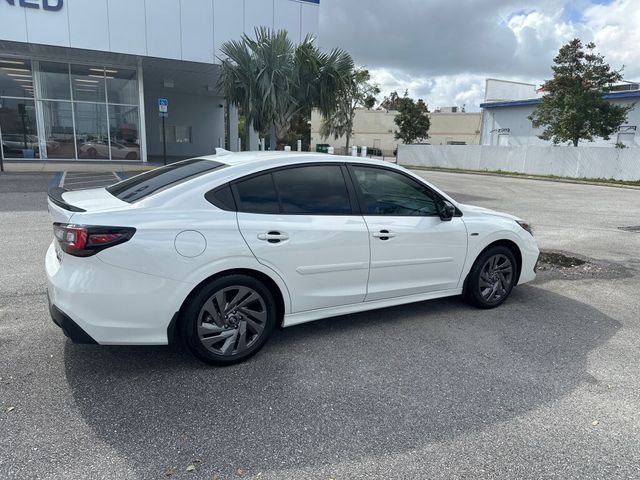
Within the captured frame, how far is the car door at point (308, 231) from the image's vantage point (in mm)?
3580

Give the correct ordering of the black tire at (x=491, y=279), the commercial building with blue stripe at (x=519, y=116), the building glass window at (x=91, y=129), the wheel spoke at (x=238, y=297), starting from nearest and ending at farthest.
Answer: the wheel spoke at (x=238, y=297), the black tire at (x=491, y=279), the building glass window at (x=91, y=129), the commercial building with blue stripe at (x=519, y=116)

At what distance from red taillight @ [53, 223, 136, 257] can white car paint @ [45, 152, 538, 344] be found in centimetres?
4

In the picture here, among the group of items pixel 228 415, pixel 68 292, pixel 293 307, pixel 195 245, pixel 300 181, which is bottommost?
pixel 228 415

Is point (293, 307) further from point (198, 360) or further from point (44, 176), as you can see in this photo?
point (44, 176)

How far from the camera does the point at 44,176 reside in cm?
1717

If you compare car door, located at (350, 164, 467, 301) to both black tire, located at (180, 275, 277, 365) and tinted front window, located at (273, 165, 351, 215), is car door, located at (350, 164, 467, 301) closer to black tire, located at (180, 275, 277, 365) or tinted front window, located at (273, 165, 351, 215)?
tinted front window, located at (273, 165, 351, 215)

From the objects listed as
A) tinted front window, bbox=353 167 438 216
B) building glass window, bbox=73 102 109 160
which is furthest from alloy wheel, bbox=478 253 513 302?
building glass window, bbox=73 102 109 160

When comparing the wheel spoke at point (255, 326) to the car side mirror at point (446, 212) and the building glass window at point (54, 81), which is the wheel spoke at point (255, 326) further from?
the building glass window at point (54, 81)

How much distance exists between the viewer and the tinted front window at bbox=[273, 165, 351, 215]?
3799 millimetres

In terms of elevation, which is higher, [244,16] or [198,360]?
[244,16]

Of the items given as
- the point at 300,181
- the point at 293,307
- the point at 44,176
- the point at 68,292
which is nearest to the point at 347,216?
the point at 300,181

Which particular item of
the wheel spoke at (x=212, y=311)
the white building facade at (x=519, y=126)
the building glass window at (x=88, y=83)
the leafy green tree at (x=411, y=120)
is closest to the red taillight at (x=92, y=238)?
the wheel spoke at (x=212, y=311)

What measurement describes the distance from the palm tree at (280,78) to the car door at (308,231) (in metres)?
12.1

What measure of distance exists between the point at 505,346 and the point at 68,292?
3.51 meters
